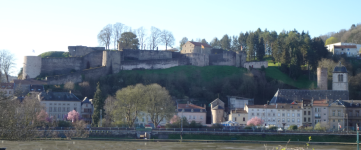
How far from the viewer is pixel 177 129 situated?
1962 inches

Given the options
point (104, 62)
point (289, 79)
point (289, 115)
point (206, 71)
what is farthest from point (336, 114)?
point (104, 62)

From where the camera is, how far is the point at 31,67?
7069 centimetres

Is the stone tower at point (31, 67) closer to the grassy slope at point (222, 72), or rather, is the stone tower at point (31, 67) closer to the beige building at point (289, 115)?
the grassy slope at point (222, 72)

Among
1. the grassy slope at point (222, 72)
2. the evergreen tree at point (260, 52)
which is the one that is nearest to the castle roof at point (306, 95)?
the grassy slope at point (222, 72)

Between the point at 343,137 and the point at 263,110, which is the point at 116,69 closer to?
the point at 263,110

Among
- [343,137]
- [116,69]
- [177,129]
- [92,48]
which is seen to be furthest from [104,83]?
[343,137]

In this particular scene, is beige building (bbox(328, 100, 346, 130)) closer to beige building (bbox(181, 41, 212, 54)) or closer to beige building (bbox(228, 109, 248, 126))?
beige building (bbox(228, 109, 248, 126))

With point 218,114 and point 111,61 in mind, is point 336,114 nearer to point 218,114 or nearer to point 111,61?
point 218,114

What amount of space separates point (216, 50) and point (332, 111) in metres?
31.4

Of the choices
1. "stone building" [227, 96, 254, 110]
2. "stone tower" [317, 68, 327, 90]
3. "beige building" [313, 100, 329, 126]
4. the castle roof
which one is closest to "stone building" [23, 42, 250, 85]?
"stone building" [227, 96, 254, 110]

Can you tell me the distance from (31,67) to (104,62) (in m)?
11.8

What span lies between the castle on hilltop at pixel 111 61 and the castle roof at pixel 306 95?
17.1 m

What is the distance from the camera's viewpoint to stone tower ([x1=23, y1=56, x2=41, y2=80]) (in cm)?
7038

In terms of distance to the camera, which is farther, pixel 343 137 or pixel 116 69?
pixel 116 69
